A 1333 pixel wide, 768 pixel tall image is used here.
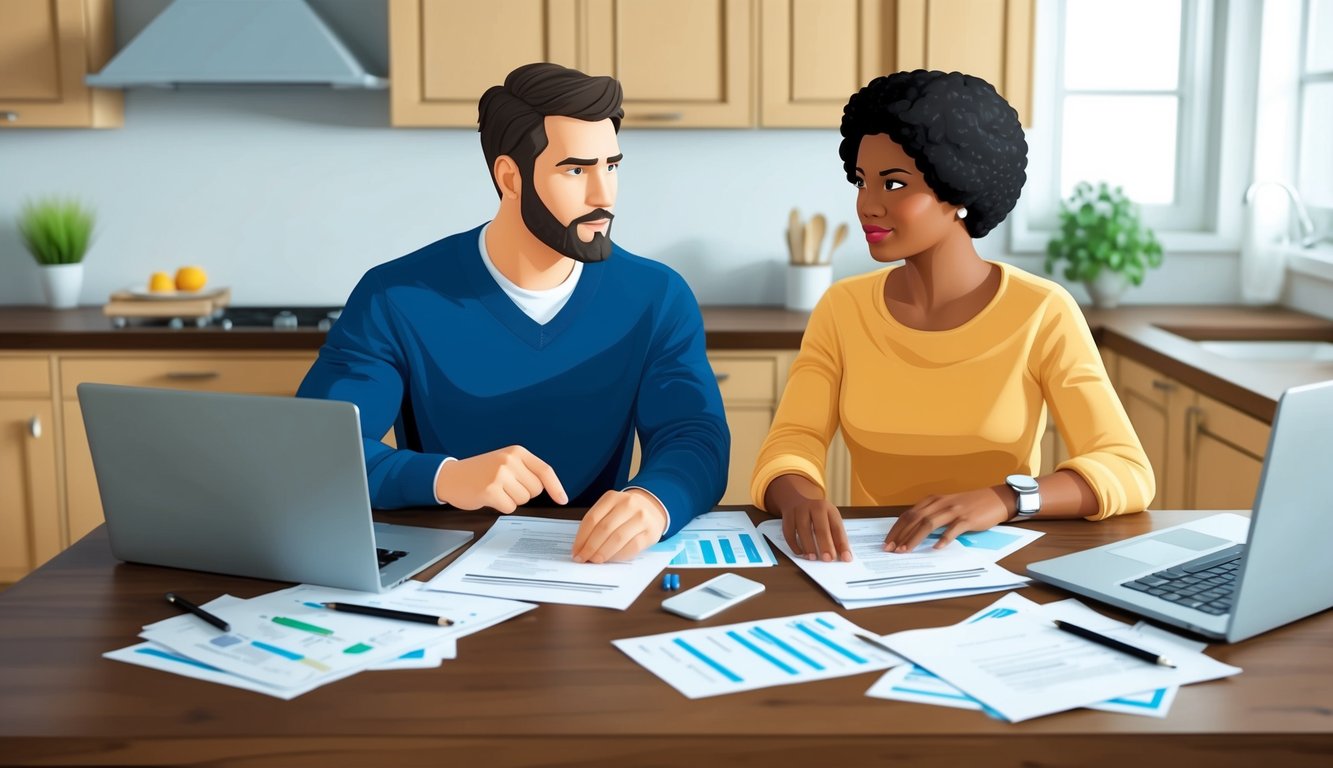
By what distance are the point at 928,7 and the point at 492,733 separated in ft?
9.09

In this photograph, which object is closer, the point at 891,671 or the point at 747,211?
the point at 891,671

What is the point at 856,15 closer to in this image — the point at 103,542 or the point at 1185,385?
the point at 1185,385

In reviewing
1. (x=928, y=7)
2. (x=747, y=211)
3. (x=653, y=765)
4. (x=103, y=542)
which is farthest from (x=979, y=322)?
(x=747, y=211)

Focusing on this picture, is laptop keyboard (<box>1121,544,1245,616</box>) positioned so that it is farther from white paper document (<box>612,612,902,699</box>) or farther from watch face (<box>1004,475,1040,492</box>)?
white paper document (<box>612,612,902,699</box>)

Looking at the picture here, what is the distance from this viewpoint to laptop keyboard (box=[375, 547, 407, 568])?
55.1 inches

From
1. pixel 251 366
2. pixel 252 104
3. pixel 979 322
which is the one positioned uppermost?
pixel 252 104

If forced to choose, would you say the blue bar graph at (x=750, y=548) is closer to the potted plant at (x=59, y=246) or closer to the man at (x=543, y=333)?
the man at (x=543, y=333)

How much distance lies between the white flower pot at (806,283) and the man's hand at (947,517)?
6.97 ft

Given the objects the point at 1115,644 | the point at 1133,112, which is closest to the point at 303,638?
the point at 1115,644

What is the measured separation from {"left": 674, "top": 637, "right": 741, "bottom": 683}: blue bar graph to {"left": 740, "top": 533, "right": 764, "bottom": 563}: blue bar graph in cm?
25

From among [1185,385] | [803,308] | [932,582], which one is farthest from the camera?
[803,308]

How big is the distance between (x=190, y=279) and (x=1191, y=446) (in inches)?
103

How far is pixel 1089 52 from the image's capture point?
380 centimetres

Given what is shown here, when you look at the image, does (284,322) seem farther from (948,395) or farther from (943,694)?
(943,694)
